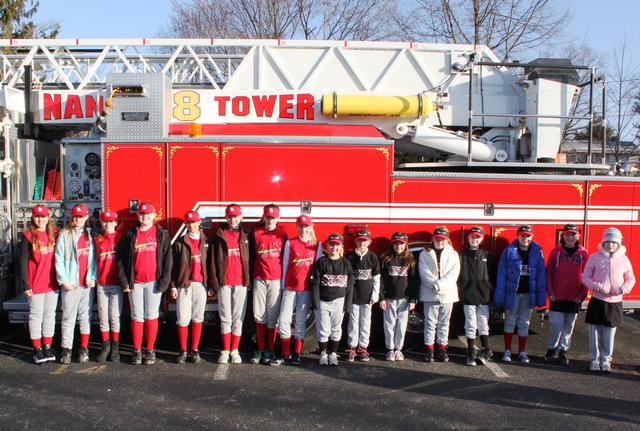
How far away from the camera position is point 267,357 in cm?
645

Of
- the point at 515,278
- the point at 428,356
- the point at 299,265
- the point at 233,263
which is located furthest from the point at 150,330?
the point at 515,278

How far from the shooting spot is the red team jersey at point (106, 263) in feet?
20.5

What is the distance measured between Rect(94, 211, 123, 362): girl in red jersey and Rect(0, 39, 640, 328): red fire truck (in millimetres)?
353

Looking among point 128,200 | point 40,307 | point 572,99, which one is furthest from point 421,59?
point 40,307

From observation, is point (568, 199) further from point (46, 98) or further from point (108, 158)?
point (46, 98)

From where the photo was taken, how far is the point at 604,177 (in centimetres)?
689

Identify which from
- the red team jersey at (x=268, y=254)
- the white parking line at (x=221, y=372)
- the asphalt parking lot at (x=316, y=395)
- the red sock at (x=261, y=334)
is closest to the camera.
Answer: the asphalt parking lot at (x=316, y=395)

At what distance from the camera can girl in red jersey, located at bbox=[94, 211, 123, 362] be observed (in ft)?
20.5

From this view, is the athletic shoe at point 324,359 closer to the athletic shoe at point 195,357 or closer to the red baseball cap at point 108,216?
the athletic shoe at point 195,357

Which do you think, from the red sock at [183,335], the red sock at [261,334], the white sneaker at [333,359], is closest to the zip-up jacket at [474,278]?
the white sneaker at [333,359]

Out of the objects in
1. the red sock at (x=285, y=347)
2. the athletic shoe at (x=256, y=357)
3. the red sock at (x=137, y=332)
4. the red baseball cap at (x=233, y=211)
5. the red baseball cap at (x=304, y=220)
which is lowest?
the athletic shoe at (x=256, y=357)

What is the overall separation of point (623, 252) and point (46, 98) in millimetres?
7444

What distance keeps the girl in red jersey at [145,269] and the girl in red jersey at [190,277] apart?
4.2 inches

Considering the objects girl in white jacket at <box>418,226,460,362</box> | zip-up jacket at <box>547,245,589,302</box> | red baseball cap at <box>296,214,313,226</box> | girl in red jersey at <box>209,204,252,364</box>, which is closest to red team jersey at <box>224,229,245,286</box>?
girl in red jersey at <box>209,204,252,364</box>
